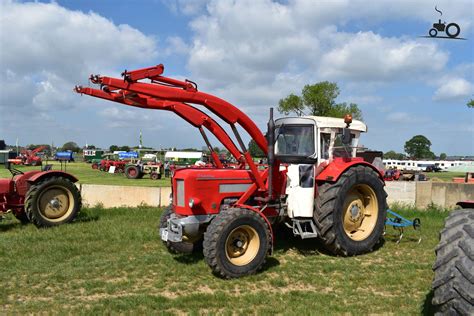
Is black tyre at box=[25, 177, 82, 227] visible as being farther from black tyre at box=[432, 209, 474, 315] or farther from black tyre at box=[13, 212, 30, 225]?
black tyre at box=[432, 209, 474, 315]

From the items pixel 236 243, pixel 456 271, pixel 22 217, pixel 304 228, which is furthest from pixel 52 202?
pixel 456 271

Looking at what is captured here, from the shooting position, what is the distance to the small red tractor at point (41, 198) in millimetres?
9430

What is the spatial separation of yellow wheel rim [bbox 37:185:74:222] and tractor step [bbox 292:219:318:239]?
18.4 feet

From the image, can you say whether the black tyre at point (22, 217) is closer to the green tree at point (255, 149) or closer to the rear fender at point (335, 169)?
the green tree at point (255, 149)

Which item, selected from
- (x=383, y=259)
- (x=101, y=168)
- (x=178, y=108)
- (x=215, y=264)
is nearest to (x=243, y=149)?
(x=178, y=108)

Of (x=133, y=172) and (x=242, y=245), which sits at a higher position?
(x=242, y=245)

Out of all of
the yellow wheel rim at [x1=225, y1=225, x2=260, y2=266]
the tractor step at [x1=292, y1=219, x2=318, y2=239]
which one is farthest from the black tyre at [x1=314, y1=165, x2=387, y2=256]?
the yellow wheel rim at [x1=225, y1=225, x2=260, y2=266]

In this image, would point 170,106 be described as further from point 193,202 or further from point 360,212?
point 360,212

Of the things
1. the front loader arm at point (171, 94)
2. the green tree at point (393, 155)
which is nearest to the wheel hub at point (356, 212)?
the front loader arm at point (171, 94)

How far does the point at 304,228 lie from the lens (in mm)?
7090

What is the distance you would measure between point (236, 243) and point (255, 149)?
2.32 metres

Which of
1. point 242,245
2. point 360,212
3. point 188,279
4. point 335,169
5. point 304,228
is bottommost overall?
point 188,279

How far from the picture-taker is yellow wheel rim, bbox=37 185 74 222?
967 centimetres

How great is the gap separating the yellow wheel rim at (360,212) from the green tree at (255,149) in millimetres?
1683
